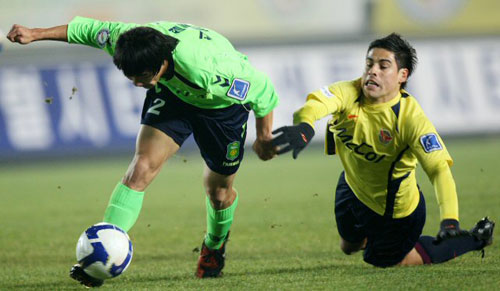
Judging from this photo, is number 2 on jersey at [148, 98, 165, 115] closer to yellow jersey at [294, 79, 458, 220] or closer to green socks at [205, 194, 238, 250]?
green socks at [205, 194, 238, 250]

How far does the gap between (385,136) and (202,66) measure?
47.1 inches

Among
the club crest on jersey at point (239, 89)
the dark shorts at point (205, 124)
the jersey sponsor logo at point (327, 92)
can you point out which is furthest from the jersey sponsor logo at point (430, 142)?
the dark shorts at point (205, 124)

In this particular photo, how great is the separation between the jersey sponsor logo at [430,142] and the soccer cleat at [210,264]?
166 cm

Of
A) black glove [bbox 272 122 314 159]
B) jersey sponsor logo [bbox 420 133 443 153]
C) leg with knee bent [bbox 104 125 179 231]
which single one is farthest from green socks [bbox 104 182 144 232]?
jersey sponsor logo [bbox 420 133 443 153]

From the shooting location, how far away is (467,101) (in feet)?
51.3

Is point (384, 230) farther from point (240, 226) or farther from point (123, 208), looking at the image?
point (240, 226)

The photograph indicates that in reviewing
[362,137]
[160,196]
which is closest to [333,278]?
[362,137]

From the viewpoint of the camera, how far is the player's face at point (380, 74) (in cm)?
538

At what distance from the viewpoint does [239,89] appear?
5.46 meters

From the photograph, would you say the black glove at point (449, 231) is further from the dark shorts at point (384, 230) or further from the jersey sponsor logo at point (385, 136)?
A: the dark shorts at point (384, 230)

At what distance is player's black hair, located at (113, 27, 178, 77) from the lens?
4.95 meters

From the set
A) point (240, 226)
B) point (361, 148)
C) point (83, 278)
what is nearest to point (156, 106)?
point (83, 278)

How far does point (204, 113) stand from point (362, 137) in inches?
40.4

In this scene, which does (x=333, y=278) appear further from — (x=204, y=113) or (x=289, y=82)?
(x=289, y=82)
